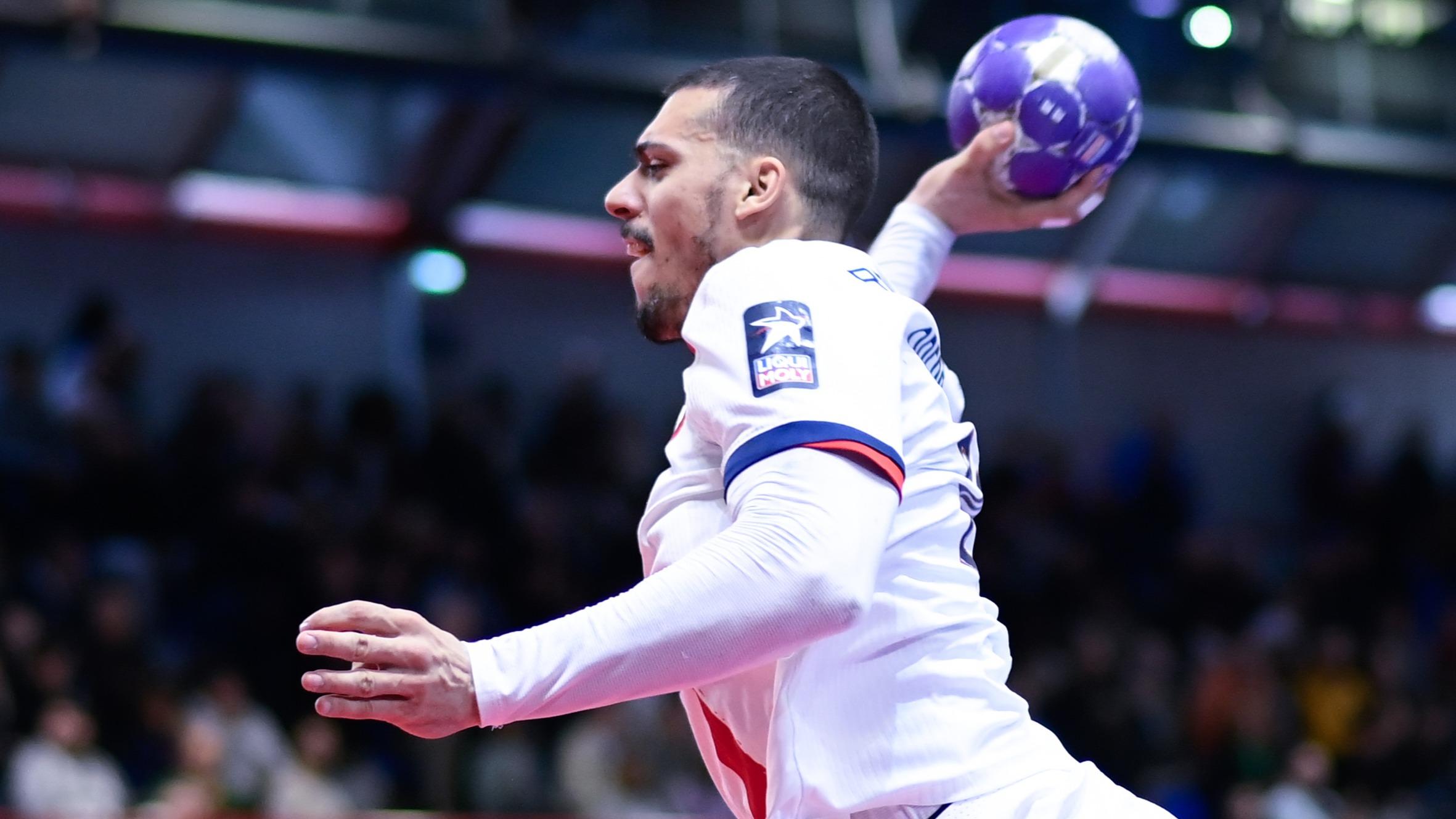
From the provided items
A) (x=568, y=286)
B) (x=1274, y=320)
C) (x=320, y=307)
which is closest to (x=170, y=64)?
(x=320, y=307)

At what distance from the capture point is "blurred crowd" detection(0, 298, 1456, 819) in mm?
7812

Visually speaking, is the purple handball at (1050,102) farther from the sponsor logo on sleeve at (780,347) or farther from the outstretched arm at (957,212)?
the sponsor logo on sleeve at (780,347)

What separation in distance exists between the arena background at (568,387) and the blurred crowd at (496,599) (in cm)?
3

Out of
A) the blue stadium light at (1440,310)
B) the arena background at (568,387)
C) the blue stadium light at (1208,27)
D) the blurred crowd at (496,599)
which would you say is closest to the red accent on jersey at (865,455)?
the arena background at (568,387)

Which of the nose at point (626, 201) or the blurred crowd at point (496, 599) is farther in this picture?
the blurred crowd at point (496, 599)

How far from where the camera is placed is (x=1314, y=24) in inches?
419

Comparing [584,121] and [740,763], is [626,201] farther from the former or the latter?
[584,121]

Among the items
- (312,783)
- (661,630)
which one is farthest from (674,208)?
(312,783)

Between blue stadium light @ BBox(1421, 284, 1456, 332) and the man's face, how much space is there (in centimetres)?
1407

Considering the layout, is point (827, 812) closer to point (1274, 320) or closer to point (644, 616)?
point (644, 616)

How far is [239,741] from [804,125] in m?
6.25

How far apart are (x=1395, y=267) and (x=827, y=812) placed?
14.0 m

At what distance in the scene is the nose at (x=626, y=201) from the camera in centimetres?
234

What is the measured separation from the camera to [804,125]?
2.31 meters
